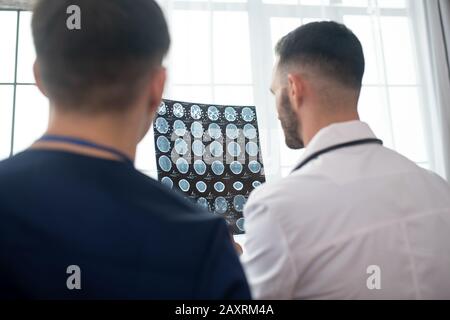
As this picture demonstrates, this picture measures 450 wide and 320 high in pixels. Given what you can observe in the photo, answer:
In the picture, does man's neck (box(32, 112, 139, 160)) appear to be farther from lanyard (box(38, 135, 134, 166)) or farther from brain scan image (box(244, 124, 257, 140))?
brain scan image (box(244, 124, 257, 140))

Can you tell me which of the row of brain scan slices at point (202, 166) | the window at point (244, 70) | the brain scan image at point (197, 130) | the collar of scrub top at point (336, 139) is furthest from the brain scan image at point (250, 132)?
the collar of scrub top at point (336, 139)

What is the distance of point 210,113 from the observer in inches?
72.6

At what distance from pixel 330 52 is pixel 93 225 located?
84cm

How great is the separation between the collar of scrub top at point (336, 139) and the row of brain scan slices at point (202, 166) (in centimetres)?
85

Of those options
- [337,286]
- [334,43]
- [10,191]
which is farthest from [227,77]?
[10,191]

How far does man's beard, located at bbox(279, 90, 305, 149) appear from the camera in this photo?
113 cm

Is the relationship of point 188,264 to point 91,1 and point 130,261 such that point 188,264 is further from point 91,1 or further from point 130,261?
point 91,1

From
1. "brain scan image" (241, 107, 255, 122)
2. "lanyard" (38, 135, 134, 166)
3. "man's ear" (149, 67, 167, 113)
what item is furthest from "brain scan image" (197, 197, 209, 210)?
"lanyard" (38, 135, 134, 166)

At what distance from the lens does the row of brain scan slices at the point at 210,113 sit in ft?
5.76

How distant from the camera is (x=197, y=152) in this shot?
5.78 feet

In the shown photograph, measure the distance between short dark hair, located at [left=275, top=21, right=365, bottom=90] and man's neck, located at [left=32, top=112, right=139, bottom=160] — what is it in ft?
2.28

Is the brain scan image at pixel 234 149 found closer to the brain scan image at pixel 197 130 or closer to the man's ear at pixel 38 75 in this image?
the brain scan image at pixel 197 130

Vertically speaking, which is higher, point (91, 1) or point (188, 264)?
point (91, 1)
